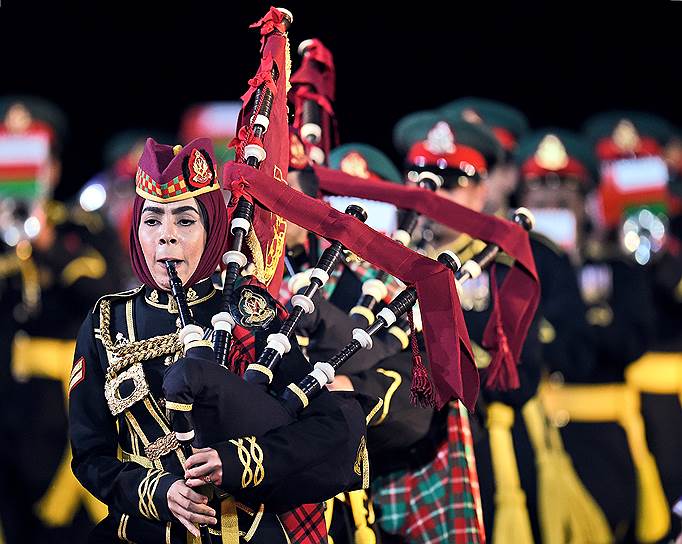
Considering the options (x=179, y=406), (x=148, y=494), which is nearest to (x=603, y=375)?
(x=148, y=494)

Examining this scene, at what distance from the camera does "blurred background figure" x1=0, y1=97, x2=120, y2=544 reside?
9.37 m

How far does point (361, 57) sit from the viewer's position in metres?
11.8

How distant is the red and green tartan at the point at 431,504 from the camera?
5.74 m

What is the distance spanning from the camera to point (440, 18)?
12250 mm

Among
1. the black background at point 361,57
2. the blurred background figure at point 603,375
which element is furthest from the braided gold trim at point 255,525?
the black background at point 361,57

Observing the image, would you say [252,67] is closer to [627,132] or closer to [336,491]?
[627,132]

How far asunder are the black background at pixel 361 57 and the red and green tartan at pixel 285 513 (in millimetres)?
6458

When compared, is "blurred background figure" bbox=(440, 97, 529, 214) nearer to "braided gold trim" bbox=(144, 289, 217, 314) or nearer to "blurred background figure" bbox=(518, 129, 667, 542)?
"blurred background figure" bbox=(518, 129, 667, 542)

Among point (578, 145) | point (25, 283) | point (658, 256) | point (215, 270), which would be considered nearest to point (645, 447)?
point (658, 256)

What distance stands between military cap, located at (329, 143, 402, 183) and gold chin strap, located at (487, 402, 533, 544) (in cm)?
111

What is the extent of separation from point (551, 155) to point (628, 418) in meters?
1.66

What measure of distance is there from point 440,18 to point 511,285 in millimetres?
6702

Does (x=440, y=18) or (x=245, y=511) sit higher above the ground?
(x=440, y=18)

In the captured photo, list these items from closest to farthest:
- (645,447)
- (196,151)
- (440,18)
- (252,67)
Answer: (196,151)
(645,447)
(252,67)
(440,18)
